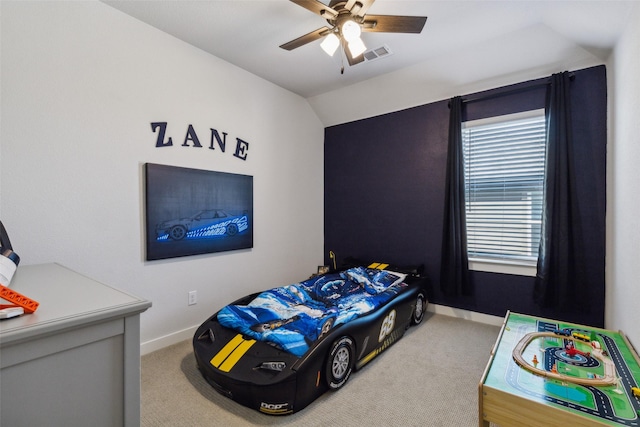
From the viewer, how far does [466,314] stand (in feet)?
10.5

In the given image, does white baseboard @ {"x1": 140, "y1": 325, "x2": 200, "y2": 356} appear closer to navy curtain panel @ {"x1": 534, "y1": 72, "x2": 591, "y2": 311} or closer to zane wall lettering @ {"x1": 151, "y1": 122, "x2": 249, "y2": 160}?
zane wall lettering @ {"x1": 151, "y1": 122, "x2": 249, "y2": 160}

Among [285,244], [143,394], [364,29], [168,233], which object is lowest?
[143,394]

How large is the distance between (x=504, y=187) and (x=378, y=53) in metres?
1.88

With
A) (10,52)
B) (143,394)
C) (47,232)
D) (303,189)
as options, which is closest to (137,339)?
(143,394)

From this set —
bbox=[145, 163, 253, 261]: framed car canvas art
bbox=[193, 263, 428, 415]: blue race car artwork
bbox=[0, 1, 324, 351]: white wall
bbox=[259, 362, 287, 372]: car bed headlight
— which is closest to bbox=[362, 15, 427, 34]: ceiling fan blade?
bbox=[0, 1, 324, 351]: white wall

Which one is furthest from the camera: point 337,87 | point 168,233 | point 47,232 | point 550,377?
point 337,87

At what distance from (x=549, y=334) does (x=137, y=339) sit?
2.28 m

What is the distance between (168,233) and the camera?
259 cm

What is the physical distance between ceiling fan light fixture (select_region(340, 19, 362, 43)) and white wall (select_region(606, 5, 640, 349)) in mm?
1599

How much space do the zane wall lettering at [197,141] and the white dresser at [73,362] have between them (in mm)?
1834

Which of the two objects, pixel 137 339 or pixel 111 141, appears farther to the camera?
pixel 111 141

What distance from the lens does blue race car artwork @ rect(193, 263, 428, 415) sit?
1708 millimetres

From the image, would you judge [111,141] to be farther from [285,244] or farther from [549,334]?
[549,334]

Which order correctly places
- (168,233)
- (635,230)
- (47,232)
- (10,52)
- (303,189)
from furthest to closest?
(303,189) → (168,233) → (47,232) → (10,52) → (635,230)
